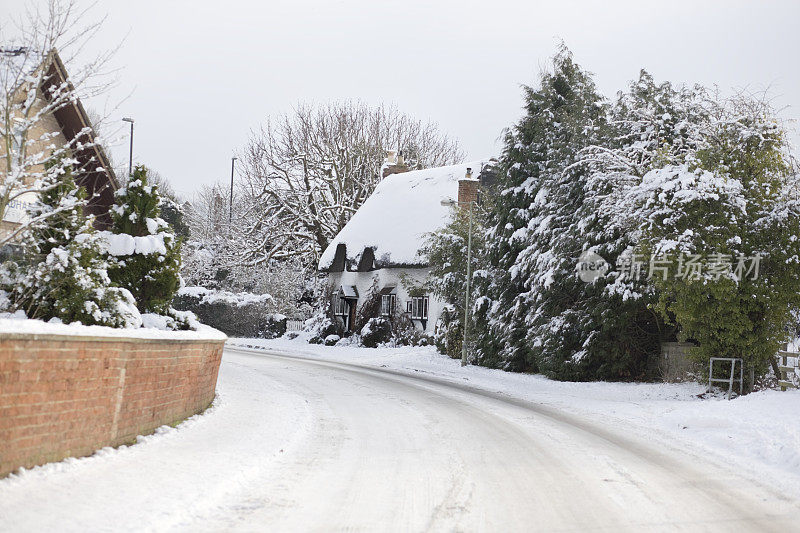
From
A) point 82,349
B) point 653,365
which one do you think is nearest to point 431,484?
point 82,349

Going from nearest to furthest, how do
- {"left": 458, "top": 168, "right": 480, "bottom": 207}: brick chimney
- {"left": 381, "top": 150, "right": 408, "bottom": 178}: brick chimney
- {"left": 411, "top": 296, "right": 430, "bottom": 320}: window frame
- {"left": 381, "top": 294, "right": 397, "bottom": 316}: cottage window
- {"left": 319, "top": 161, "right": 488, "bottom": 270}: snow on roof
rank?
1. {"left": 411, "top": 296, "right": 430, "bottom": 320}: window frame
2. {"left": 458, "top": 168, "right": 480, "bottom": 207}: brick chimney
3. {"left": 381, "top": 294, "right": 397, "bottom": 316}: cottage window
4. {"left": 319, "top": 161, "right": 488, "bottom": 270}: snow on roof
5. {"left": 381, "top": 150, "right": 408, "bottom": 178}: brick chimney

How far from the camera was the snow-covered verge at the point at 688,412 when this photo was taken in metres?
10.5

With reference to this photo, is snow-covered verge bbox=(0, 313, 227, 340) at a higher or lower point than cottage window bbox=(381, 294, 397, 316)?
lower

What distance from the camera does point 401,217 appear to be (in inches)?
1780

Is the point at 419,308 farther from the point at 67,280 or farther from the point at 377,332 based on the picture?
the point at 67,280

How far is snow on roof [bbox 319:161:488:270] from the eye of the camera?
42.6 meters

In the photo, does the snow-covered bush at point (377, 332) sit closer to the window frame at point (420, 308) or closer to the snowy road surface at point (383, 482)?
the window frame at point (420, 308)

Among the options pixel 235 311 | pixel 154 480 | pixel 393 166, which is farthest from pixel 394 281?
pixel 154 480

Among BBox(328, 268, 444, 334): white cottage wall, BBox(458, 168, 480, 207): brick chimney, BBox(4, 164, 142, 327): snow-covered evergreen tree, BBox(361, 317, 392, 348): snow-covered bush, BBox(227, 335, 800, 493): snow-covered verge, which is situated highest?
BBox(458, 168, 480, 207): brick chimney

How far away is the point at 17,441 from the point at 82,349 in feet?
3.61

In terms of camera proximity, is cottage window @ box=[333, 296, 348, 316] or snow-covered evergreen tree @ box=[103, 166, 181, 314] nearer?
snow-covered evergreen tree @ box=[103, 166, 181, 314]

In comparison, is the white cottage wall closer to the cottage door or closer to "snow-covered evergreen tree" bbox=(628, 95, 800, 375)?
the cottage door

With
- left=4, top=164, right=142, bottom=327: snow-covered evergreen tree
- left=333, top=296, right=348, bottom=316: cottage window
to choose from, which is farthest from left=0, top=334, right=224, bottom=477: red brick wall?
left=333, top=296, right=348, bottom=316: cottage window

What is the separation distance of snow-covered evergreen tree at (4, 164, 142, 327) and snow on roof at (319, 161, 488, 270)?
2866cm
